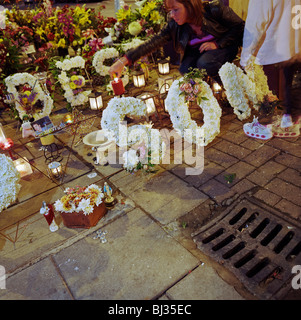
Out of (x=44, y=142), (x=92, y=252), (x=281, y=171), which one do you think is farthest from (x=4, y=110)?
(x=281, y=171)

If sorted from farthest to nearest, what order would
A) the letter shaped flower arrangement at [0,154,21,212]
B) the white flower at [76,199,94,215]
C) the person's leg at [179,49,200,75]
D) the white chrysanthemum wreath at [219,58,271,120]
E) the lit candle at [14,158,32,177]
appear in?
the person's leg at [179,49,200,75] → the white chrysanthemum wreath at [219,58,271,120] → the lit candle at [14,158,32,177] → the letter shaped flower arrangement at [0,154,21,212] → the white flower at [76,199,94,215]

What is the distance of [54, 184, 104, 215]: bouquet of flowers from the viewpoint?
3330 millimetres

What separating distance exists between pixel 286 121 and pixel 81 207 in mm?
3528

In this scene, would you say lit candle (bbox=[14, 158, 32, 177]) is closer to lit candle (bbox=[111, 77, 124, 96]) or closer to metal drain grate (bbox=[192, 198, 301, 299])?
lit candle (bbox=[111, 77, 124, 96])

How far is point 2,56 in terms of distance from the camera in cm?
679

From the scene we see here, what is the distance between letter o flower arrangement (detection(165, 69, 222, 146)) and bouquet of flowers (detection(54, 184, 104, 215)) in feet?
5.86

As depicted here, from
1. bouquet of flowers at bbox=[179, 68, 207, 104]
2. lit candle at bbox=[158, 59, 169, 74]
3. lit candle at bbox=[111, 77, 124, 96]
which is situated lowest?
lit candle at bbox=[158, 59, 169, 74]

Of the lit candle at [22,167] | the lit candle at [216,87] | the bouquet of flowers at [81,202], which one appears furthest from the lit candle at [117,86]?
the bouquet of flowers at [81,202]

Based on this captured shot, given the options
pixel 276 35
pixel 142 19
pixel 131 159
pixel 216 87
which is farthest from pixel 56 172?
pixel 142 19

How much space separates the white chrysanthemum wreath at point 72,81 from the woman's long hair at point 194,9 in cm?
253

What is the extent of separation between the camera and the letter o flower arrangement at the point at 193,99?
168 inches

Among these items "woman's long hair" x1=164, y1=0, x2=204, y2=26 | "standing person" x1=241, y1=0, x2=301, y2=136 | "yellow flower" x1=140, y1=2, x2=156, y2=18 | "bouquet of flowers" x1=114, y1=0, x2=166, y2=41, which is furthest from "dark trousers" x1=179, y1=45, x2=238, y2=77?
"yellow flower" x1=140, y1=2, x2=156, y2=18

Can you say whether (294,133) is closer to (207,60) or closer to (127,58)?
(207,60)

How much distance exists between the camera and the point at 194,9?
4.69 metres
